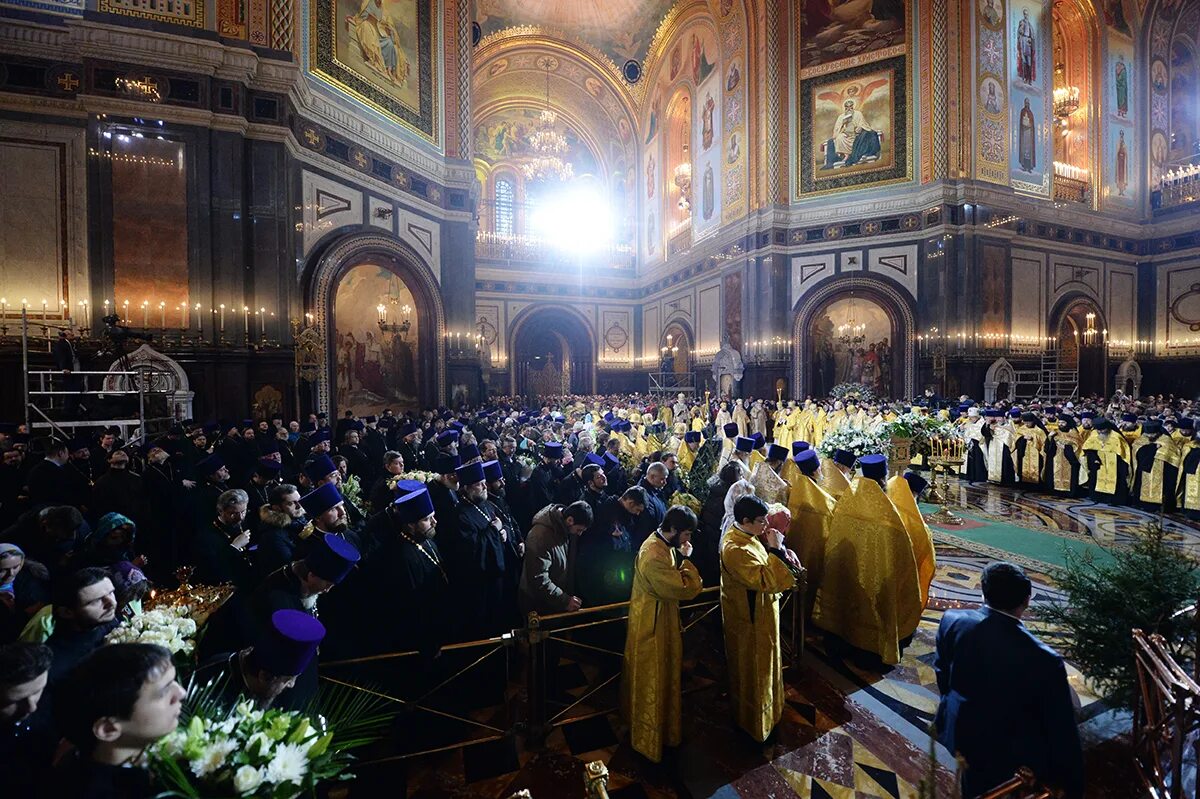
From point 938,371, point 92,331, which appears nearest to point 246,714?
point 92,331

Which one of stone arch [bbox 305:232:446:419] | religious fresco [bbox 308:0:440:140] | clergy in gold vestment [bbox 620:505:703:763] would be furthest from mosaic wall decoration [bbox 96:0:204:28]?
clergy in gold vestment [bbox 620:505:703:763]

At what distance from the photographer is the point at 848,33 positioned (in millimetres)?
20484

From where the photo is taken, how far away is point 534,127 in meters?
31.1

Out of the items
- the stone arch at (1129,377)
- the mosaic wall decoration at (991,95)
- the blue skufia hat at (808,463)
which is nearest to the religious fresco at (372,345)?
the blue skufia hat at (808,463)

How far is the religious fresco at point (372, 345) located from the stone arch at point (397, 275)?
20 cm

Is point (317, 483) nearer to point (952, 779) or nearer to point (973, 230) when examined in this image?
point (952, 779)

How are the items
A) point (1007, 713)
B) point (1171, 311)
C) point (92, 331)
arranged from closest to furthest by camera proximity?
point (1007, 713) < point (92, 331) < point (1171, 311)

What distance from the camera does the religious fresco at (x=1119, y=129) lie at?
22.2 meters

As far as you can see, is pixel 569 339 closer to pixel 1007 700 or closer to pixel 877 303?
pixel 877 303

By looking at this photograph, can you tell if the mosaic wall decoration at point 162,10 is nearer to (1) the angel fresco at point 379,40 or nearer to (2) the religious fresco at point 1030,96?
(1) the angel fresco at point 379,40

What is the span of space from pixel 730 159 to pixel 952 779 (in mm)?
23420

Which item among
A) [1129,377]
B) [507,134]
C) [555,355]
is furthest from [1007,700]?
[507,134]

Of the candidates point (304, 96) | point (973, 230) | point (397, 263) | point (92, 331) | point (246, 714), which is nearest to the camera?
point (246, 714)

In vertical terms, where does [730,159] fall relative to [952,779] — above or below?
above
